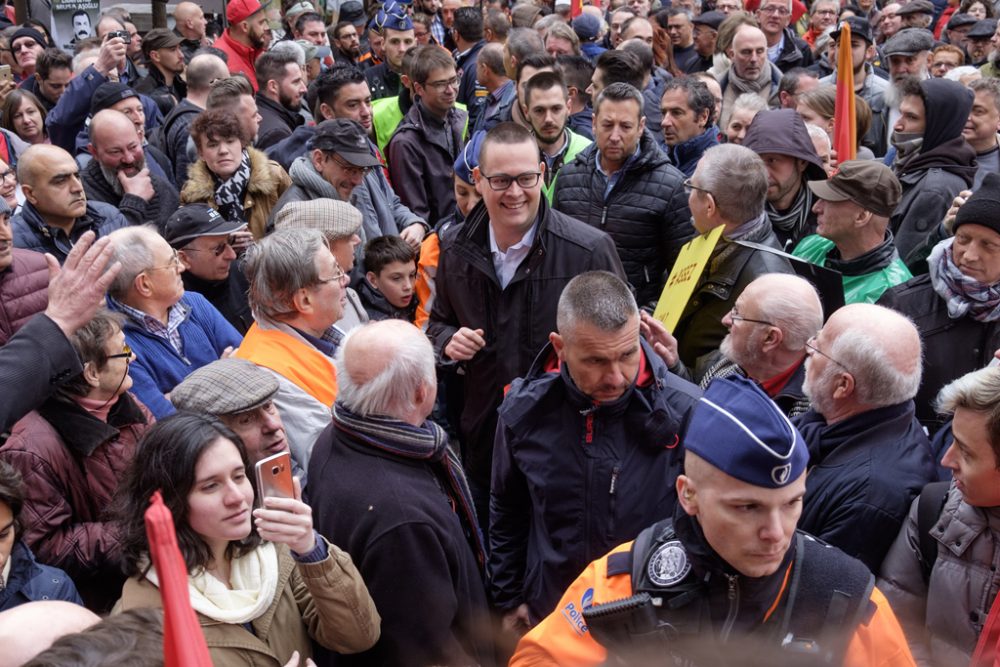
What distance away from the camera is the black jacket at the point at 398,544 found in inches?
118

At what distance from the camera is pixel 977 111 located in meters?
6.49

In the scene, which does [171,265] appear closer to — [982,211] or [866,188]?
[866,188]

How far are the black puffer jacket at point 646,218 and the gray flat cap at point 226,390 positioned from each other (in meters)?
2.17

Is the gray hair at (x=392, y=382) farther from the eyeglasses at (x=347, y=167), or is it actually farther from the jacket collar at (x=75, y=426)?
the eyeglasses at (x=347, y=167)

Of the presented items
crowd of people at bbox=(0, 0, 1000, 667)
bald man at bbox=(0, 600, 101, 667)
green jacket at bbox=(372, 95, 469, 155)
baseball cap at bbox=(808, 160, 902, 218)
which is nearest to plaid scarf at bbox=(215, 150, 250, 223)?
crowd of people at bbox=(0, 0, 1000, 667)

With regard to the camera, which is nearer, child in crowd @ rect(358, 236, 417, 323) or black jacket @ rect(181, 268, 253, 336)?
black jacket @ rect(181, 268, 253, 336)

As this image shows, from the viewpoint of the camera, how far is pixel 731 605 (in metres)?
2.37

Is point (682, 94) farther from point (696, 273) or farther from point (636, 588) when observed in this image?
point (636, 588)

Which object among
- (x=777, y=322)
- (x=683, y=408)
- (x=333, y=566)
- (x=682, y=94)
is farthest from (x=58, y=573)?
(x=682, y=94)

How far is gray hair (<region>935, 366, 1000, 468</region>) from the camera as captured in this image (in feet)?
9.09

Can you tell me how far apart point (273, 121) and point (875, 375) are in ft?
19.0

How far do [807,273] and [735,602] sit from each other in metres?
2.22

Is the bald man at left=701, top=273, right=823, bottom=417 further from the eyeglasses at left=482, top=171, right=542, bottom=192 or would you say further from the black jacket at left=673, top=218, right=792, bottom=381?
the eyeglasses at left=482, top=171, right=542, bottom=192

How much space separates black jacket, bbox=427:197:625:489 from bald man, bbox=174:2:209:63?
6.85m
